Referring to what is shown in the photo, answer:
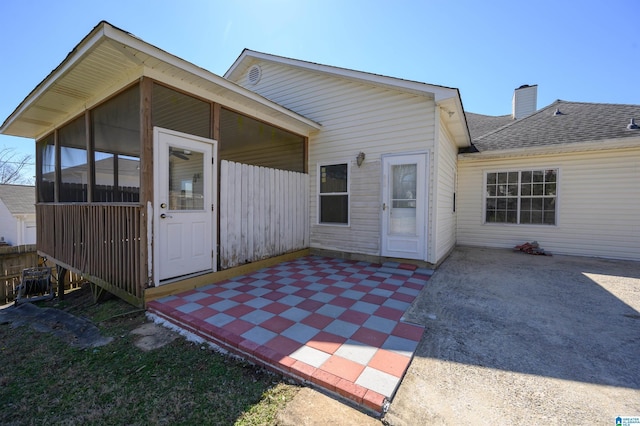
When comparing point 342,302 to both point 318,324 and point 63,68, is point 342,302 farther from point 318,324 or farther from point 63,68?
point 63,68

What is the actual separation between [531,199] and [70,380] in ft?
31.1

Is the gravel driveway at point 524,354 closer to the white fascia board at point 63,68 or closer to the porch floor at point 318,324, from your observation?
the porch floor at point 318,324

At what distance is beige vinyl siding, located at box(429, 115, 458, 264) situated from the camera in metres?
5.14

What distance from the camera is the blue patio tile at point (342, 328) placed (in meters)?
2.62

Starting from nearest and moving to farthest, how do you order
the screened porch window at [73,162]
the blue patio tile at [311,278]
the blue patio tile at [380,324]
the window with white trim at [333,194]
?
the blue patio tile at [380,324] < the blue patio tile at [311,278] < the screened porch window at [73,162] < the window with white trim at [333,194]

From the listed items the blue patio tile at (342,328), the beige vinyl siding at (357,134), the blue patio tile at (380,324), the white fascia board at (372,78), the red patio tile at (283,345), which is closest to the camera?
the red patio tile at (283,345)

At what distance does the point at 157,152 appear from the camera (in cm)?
346

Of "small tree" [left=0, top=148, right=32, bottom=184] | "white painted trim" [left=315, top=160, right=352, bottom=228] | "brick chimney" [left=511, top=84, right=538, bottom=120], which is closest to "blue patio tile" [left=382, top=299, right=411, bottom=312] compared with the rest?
"white painted trim" [left=315, top=160, right=352, bottom=228]

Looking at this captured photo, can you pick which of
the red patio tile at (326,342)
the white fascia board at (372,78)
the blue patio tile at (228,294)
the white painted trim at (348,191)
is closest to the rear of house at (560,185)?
the white fascia board at (372,78)

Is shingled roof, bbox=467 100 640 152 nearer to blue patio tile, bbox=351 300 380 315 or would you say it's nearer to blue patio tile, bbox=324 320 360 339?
blue patio tile, bbox=351 300 380 315

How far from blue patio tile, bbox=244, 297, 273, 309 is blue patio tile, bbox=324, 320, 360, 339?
3.25 feet

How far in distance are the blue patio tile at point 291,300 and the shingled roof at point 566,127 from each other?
687 cm

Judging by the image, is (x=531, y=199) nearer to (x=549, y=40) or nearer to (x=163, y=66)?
(x=549, y=40)

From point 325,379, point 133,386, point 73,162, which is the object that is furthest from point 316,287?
point 73,162
